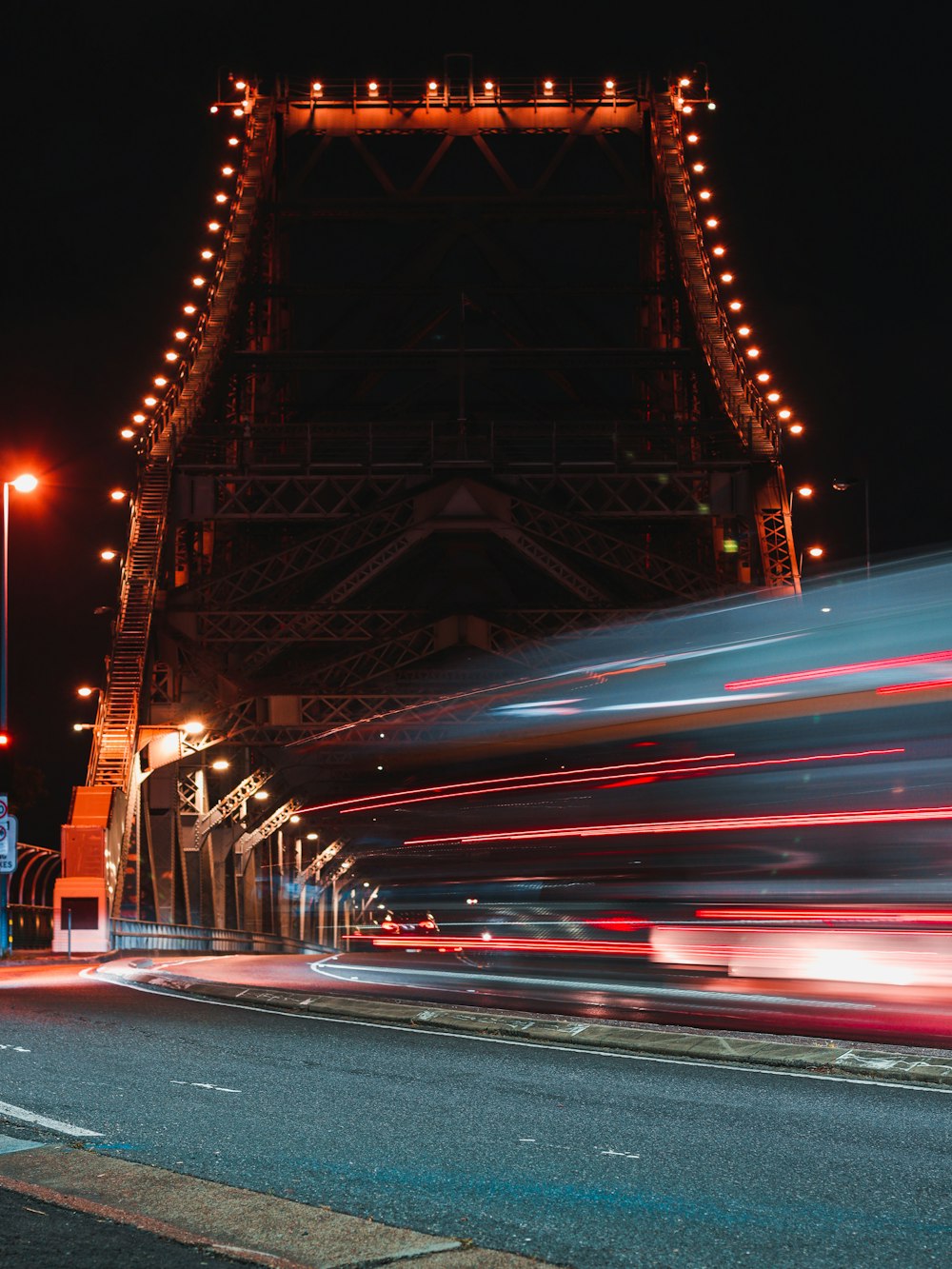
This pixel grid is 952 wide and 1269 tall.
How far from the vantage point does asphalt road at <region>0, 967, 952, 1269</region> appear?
668 cm

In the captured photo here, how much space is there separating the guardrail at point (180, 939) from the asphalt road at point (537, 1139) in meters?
27.2

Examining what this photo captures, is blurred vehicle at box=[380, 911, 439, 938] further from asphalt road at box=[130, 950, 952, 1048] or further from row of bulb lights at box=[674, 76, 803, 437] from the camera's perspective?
row of bulb lights at box=[674, 76, 803, 437]

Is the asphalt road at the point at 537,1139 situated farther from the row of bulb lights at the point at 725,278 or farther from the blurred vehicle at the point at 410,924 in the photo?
the row of bulb lights at the point at 725,278

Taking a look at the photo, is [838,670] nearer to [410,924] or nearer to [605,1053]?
[605,1053]

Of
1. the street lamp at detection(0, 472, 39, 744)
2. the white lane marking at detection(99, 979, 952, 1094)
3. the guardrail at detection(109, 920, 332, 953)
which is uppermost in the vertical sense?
the street lamp at detection(0, 472, 39, 744)

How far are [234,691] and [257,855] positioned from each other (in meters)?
32.8

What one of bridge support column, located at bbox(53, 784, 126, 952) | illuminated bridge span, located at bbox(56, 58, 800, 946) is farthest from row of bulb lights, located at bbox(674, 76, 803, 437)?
bridge support column, located at bbox(53, 784, 126, 952)

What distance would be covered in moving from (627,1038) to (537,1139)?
580 centimetres

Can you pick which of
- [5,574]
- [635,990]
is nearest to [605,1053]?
[635,990]

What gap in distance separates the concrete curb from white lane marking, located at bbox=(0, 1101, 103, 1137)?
592 cm

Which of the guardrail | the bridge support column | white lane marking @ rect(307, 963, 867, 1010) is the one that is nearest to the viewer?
white lane marking @ rect(307, 963, 867, 1010)

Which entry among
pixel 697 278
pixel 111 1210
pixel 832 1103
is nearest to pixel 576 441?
pixel 697 278

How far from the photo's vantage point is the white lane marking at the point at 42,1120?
8.83 m

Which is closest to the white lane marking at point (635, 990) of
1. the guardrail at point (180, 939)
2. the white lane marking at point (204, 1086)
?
the white lane marking at point (204, 1086)
